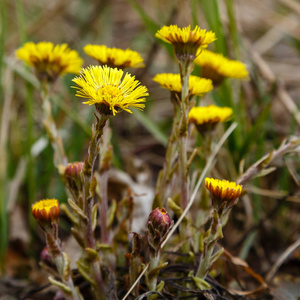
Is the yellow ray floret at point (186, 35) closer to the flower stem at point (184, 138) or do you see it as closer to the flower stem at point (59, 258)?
the flower stem at point (184, 138)

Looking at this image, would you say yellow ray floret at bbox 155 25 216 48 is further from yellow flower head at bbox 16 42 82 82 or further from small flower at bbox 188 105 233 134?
yellow flower head at bbox 16 42 82 82

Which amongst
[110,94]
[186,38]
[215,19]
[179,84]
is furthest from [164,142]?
[110,94]

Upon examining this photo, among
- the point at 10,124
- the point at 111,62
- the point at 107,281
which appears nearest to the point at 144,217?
the point at 107,281

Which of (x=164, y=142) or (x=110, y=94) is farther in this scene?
(x=164, y=142)

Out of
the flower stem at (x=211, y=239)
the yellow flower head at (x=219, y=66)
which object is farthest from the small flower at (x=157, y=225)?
the yellow flower head at (x=219, y=66)

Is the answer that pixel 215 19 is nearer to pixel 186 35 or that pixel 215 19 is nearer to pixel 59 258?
pixel 186 35

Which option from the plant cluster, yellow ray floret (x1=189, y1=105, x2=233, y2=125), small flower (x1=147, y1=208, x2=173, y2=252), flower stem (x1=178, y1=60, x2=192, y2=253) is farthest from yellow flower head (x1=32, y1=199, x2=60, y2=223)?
yellow ray floret (x1=189, y1=105, x2=233, y2=125)
